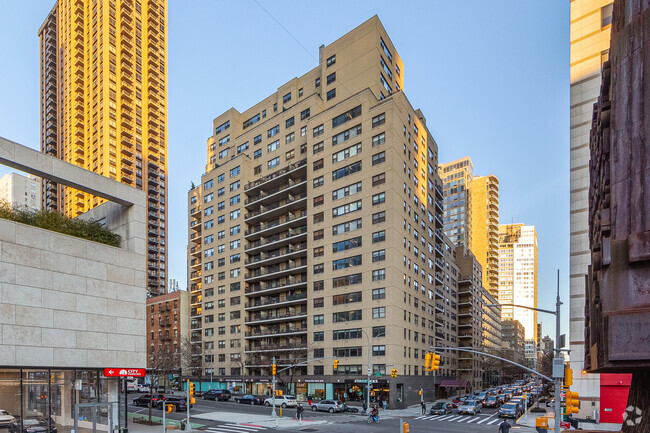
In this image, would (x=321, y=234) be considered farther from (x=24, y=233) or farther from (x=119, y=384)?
(x=24, y=233)

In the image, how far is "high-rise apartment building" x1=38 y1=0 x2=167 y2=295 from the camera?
118688 millimetres

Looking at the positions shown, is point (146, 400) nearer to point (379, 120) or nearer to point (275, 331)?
point (275, 331)

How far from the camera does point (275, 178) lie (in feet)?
232

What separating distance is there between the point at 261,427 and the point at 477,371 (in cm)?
8262

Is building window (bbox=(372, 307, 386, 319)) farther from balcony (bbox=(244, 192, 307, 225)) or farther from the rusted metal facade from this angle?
the rusted metal facade

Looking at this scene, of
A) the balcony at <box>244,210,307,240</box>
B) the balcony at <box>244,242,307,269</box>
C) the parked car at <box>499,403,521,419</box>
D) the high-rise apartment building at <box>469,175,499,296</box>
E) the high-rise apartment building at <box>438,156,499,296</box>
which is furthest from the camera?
the high-rise apartment building at <box>469,175,499,296</box>

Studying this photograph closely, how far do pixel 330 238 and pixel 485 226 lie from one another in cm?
13239

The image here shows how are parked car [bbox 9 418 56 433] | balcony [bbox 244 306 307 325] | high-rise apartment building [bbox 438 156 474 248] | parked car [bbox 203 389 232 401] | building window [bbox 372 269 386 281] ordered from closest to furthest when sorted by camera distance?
1. parked car [bbox 9 418 56 433]
2. building window [bbox 372 269 386 281]
3. parked car [bbox 203 389 232 401]
4. balcony [bbox 244 306 307 325]
5. high-rise apartment building [bbox 438 156 474 248]

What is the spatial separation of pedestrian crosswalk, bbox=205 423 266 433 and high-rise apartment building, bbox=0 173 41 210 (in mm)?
154362

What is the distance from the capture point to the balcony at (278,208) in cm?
6844

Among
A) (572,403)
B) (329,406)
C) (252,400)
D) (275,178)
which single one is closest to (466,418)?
(329,406)

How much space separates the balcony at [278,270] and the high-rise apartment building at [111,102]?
5621 cm

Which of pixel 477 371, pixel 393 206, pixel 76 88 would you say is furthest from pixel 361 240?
pixel 76 88

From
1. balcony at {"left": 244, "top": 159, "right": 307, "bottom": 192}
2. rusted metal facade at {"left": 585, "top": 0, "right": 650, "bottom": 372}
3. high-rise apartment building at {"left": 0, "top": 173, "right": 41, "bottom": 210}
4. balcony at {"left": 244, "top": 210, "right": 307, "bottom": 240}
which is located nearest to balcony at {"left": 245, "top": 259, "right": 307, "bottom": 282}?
balcony at {"left": 244, "top": 210, "right": 307, "bottom": 240}
